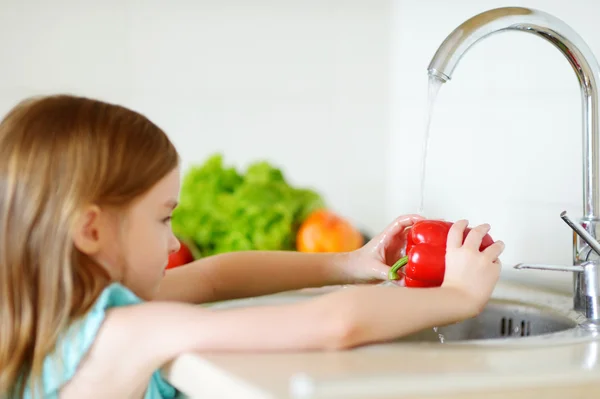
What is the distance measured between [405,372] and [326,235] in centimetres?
107

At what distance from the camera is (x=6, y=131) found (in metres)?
1.06

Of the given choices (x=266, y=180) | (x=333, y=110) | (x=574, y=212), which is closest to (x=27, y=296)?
(x=574, y=212)

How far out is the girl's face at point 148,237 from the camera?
3.52ft

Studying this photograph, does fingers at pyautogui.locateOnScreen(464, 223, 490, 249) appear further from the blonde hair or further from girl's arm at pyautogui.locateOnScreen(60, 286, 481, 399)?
the blonde hair

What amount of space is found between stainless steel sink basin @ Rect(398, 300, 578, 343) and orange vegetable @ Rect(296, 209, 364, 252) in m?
0.54

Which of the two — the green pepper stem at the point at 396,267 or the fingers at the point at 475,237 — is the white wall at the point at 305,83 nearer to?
the green pepper stem at the point at 396,267

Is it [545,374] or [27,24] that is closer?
[545,374]

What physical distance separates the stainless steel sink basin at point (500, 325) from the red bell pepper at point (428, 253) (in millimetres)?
141

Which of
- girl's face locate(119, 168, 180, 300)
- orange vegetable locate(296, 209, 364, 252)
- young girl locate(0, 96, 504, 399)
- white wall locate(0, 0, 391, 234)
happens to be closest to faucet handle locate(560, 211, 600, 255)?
young girl locate(0, 96, 504, 399)

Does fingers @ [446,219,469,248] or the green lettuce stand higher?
fingers @ [446,219,469,248]

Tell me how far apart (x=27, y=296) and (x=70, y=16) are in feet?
4.77

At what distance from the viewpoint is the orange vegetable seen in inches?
73.5

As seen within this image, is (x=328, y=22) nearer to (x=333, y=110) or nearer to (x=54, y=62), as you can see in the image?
(x=333, y=110)

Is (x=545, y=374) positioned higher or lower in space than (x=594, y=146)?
lower
